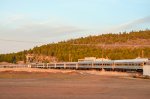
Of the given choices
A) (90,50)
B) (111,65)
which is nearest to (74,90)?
(111,65)

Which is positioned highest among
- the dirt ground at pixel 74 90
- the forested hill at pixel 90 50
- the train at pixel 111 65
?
the forested hill at pixel 90 50

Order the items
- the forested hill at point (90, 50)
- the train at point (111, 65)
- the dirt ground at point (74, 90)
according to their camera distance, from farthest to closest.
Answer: the forested hill at point (90, 50) < the train at point (111, 65) < the dirt ground at point (74, 90)

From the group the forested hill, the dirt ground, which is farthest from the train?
the forested hill

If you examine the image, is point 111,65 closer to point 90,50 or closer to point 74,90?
point 74,90

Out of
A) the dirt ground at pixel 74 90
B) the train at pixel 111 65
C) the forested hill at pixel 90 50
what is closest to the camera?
the dirt ground at pixel 74 90

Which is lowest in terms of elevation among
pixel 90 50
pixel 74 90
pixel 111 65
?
pixel 74 90

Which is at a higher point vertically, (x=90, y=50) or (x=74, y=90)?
(x=90, y=50)

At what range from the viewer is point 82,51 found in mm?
159125

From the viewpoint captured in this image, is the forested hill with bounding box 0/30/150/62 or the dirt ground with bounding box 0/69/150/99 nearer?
the dirt ground with bounding box 0/69/150/99

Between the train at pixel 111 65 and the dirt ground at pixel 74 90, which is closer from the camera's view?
the dirt ground at pixel 74 90

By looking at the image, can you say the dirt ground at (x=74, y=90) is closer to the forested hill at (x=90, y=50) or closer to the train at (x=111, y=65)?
the train at (x=111, y=65)

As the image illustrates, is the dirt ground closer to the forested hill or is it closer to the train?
the train

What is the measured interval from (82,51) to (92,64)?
259ft

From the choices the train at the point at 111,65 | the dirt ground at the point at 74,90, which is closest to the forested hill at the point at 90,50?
the train at the point at 111,65
